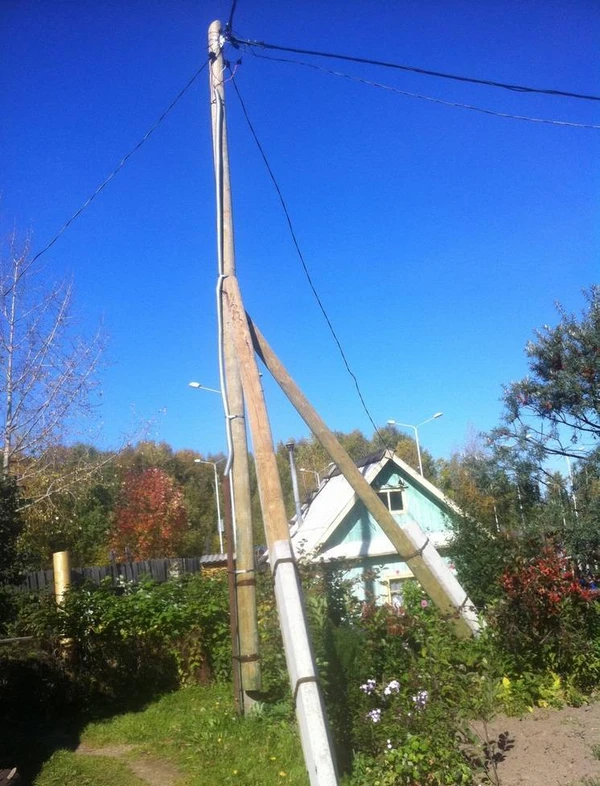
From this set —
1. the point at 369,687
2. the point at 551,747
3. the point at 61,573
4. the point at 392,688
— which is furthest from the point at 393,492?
Answer: the point at 551,747

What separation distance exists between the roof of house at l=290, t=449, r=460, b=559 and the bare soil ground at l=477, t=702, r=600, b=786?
795cm

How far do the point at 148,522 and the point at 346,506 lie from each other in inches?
947

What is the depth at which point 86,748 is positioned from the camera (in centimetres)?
636

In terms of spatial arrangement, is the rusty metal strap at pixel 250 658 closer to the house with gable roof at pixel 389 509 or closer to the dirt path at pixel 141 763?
the dirt path at pixel 141 763

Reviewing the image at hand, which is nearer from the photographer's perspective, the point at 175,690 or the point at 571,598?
the point at 571,598

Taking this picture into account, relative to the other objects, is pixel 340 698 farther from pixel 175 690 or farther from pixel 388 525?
pixel 175 690

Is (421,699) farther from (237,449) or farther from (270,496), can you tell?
(237,449)

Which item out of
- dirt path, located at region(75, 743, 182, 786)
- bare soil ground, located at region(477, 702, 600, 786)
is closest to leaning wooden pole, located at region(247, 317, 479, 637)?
bare soil ground, located at region(477, 702, 600, 786)

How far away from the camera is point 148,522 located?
A: 36.3m

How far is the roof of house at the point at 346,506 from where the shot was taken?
1423 cm

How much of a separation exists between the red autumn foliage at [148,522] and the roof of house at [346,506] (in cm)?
2043

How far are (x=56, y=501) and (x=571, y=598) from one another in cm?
1470

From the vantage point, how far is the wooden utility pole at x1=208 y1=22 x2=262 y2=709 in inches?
249

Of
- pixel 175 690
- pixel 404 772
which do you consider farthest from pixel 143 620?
pixel 404 772
